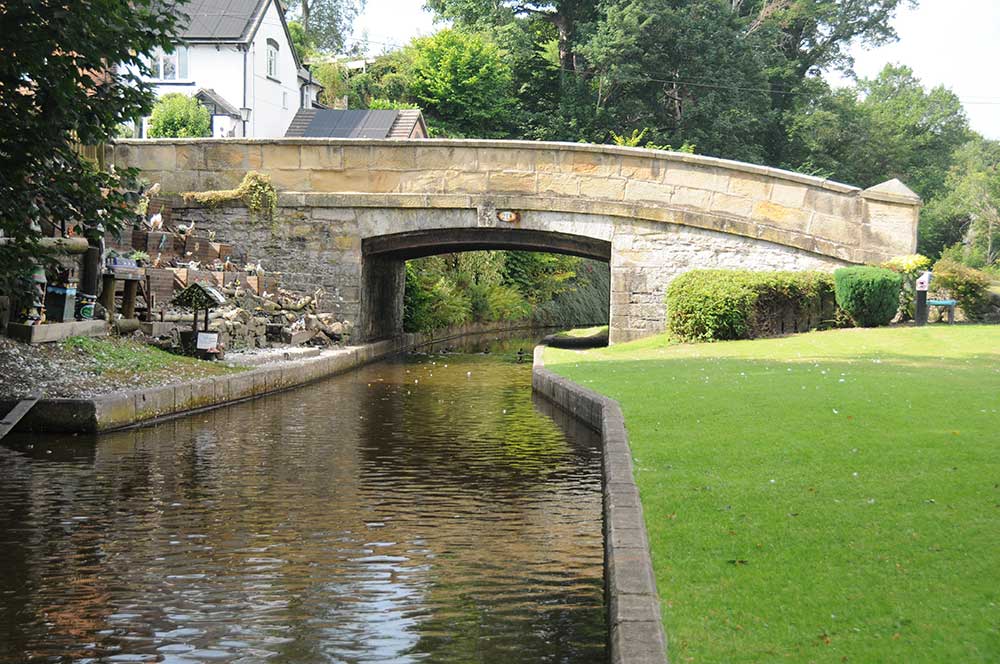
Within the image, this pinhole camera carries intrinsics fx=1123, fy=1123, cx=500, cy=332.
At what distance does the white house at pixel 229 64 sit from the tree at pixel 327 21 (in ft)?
108

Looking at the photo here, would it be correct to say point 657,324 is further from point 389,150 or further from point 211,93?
point 211,93

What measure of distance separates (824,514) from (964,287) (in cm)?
1787

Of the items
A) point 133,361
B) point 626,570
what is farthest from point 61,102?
point 626,570

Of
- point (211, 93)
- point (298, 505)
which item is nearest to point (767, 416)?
point (298, 505)

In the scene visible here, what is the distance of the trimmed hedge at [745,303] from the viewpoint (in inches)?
775

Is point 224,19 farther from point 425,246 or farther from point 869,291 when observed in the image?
point 869,291

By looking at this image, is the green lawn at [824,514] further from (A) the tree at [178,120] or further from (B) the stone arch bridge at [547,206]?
(A) the tree at [178,120]

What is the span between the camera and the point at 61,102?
9.31 metres

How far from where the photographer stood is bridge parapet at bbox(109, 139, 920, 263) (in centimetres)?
2178

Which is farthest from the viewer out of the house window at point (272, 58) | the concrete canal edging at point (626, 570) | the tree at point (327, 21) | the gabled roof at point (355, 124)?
the tree at point (327, 21)

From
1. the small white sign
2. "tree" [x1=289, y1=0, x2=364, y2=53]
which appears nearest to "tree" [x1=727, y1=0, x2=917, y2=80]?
"tree" [x1=289, y1=0, x2=364, y2=53]

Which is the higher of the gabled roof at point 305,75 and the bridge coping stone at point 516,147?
the gabled roof at point 305,75

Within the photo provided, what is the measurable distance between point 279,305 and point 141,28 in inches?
467

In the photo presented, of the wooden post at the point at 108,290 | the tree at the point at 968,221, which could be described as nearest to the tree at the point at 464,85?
the tree at the point at 968,221
